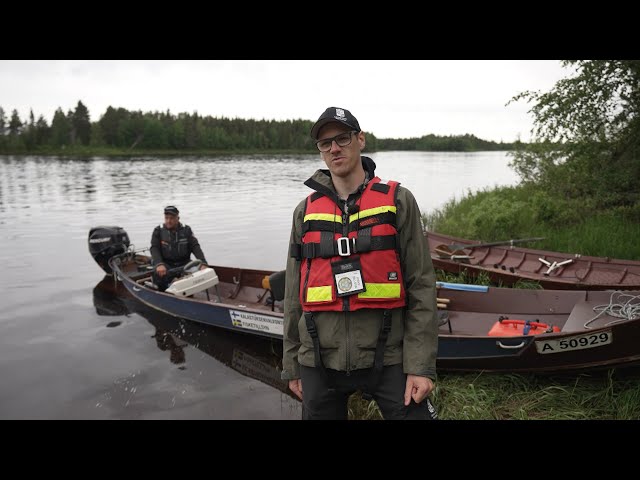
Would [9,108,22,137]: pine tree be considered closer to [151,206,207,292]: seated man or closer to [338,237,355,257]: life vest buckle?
[151,206,207,292]: seated man

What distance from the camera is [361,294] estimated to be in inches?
97.0

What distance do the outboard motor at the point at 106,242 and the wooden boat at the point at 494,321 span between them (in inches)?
73.6

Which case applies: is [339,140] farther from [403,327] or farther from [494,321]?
[494,321]

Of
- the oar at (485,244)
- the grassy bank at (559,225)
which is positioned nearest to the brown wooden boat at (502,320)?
the oar at (485,244)

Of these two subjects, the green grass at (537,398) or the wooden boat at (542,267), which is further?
the wooden boat at (542,267)

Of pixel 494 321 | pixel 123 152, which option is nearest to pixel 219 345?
pixel 494 321

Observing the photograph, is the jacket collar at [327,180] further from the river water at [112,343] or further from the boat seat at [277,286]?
the river water at [112,343]

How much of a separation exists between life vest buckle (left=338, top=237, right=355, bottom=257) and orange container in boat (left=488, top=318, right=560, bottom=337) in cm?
443

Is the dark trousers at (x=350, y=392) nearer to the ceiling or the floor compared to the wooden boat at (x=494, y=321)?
nearer to the ceiling

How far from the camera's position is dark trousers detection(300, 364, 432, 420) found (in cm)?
248

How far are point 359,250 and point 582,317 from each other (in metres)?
4.84

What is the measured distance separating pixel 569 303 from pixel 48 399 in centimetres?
762

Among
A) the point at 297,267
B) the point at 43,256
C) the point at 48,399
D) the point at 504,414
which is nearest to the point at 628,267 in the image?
the point at 504,414

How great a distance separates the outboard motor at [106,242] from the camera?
1173 cm
